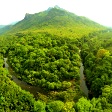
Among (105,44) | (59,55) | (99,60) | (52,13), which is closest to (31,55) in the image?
(59,55)

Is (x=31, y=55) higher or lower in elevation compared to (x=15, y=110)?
higher

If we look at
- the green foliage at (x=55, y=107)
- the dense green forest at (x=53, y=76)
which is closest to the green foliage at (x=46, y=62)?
the dense green forest at (x=53, y=76)

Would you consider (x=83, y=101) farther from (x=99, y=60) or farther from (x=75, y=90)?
(x=99, y=60)

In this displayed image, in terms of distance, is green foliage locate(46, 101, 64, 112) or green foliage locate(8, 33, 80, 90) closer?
green foliage locate(46, 101, 64, 112)

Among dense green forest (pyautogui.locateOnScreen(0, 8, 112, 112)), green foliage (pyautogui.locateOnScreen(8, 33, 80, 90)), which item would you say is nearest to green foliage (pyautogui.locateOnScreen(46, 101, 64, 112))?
dense green forest (pyautogui.locateOnScreen(0, 8, 112, 112))

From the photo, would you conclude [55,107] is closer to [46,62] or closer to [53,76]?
[53,76]

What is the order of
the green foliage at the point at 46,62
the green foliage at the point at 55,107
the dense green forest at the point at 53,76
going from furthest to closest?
the green foliage at the point at 46,62, the dense green forest at the point at 53,76, the green foliage at the point at 55,107

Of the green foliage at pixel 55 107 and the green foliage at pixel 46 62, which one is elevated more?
the green foliage at pixel 46 62

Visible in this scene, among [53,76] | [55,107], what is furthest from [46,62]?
[55,107]

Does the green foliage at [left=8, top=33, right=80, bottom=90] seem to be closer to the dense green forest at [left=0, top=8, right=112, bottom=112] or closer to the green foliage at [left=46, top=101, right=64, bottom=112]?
the dense green forest at [left=0, top=8, right=112, bottom=112]

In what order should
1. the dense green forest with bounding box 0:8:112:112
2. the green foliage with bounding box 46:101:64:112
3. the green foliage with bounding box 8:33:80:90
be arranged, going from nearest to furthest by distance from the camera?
the green foliage with bounding box 46:101:64:112 < the dense green forest with bounding box 0:8:112:112 < the green foliage with bounding box 8:33:80:90

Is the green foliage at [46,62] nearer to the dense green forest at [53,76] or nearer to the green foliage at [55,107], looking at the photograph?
the dense green forest at [53,76]
